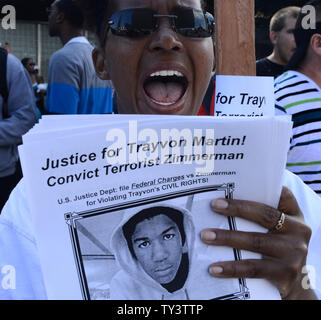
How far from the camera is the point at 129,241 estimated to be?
0.89 meters

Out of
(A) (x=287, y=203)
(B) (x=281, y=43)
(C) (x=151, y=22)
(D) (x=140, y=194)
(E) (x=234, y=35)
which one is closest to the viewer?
(D) (x=140, y=194)

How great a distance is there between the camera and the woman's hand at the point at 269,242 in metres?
0.91

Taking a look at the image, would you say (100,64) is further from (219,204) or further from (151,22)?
(219,204)

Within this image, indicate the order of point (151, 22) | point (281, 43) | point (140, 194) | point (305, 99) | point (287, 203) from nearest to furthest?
point (140, 194)
point (287, 203)
point (151, 22)
point (305, 99)
point (281, 43)

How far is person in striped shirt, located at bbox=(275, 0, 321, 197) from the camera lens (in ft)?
7.46

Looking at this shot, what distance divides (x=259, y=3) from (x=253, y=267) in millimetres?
4676

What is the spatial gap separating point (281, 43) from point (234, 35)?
2256 millimetres

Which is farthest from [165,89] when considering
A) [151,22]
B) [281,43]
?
[281,43]

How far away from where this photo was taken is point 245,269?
92 centimetres

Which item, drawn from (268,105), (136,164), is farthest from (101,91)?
(136,164)

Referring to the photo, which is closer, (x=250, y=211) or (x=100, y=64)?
(x=250, y=211)

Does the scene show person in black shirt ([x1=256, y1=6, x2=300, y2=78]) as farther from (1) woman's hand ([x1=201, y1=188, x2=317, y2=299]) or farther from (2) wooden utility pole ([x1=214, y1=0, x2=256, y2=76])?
(1) woman's hand ([x1=201, y1=188, x2=317, y2=299])

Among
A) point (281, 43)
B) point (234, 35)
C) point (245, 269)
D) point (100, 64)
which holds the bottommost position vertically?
point (245, 269)
